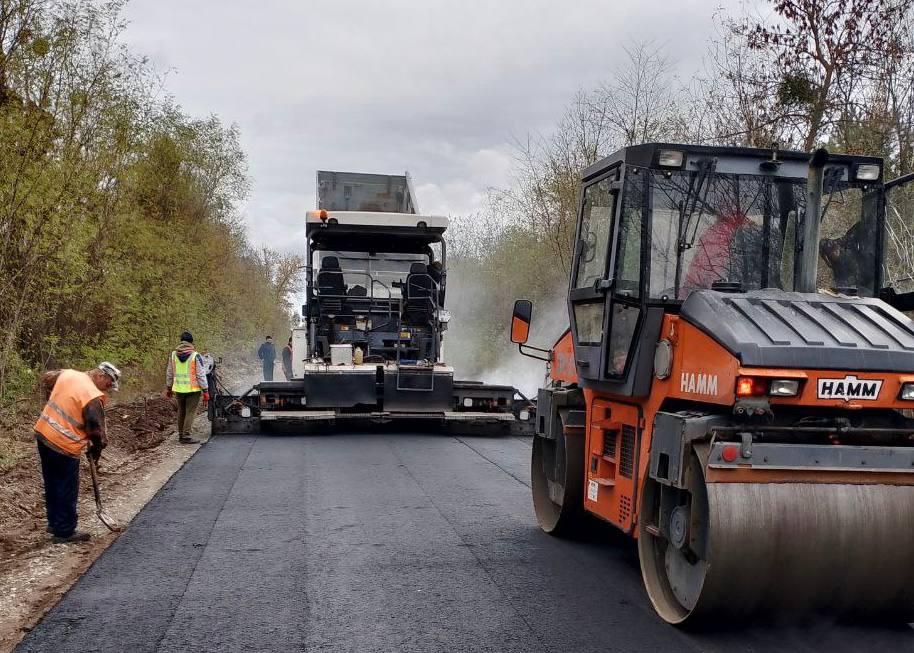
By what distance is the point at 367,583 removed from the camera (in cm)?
546

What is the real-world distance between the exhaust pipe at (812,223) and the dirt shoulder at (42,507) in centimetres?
433

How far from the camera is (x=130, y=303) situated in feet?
61.8

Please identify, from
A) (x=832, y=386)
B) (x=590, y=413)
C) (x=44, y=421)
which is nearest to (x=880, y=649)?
(x=832, y=386)

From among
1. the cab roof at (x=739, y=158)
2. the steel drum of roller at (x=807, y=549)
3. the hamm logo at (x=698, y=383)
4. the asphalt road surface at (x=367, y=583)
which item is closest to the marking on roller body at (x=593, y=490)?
the asphalt road surface at (x=367, y=583)

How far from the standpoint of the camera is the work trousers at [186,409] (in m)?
12.6

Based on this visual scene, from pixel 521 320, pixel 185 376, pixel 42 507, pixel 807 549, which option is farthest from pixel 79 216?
pixel 807 549

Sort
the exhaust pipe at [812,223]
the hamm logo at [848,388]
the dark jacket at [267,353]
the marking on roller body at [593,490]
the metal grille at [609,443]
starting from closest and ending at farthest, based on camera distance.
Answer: the hamm logo at [848,388] < the exhaust pipe at [812,223] < the metal grille at [609,443] < the marking on roller body at [593,490] < the dark jacket at [267,353]

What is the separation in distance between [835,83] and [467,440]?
729 centimetres

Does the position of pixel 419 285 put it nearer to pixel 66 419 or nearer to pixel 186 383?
pixel 186 383

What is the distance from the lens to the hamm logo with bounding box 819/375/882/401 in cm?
423

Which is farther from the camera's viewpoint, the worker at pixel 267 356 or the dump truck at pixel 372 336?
the worker at pixel 267 356

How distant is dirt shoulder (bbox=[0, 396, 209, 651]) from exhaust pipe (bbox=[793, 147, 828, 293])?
14.2ft

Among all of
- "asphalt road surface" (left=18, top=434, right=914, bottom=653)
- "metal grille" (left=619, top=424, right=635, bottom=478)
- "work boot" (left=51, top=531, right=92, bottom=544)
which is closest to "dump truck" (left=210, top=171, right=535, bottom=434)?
"asphalt road surface" (left=18, top=434, right=914, bottom=653)

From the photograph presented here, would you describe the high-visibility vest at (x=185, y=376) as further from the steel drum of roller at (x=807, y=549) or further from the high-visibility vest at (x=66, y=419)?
the steel drum of roller at (x=807, y=549)
